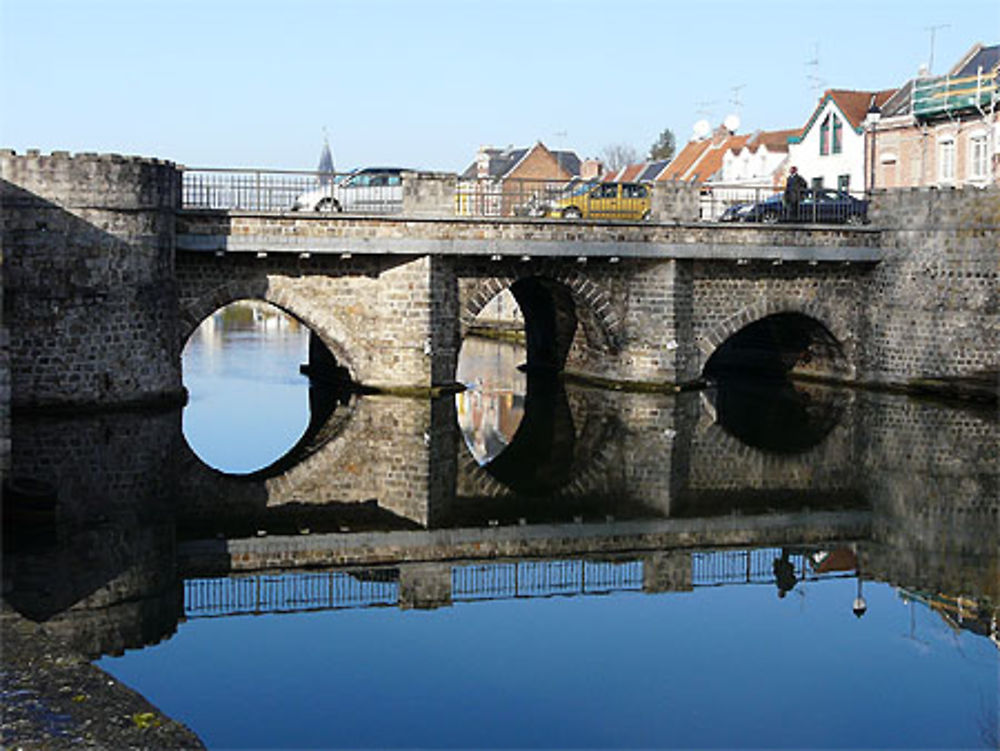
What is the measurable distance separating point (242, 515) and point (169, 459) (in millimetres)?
4021

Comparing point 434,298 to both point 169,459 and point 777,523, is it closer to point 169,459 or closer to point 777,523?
point 169,459

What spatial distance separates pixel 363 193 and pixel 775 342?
42.0ft

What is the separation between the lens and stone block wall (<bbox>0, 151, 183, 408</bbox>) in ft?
85.6

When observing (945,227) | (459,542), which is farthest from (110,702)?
(945,227)

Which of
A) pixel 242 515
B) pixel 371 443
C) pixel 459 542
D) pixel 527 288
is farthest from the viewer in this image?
pixel 527 288

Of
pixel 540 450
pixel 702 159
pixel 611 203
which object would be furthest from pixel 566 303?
pixel 702 159

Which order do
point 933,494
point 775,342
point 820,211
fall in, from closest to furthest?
point 933,494, point 820,211, point 775,342

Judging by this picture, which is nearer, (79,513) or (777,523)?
(79,513)

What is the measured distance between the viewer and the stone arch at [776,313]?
32781mm

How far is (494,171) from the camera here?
77.4 meters

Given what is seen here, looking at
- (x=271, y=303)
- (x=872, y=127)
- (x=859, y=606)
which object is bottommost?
(x=859, y=606)

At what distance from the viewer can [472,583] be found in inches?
647

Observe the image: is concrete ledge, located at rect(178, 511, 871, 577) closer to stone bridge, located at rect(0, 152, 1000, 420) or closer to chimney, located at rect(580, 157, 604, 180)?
stone bridge, located at rect(0, 152, 1000, 420)

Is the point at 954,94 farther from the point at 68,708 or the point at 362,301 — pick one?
the point at 68,708
